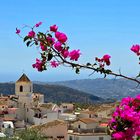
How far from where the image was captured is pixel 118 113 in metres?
6.63

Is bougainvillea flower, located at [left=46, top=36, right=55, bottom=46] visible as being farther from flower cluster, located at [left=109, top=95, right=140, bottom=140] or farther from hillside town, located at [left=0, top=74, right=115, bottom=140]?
hillside town, located at [left=0, top=74, right=115, bottom=140]

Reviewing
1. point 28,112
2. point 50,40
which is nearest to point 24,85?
point 28,112

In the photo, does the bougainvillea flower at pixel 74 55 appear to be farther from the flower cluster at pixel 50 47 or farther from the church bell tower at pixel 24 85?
the church bell tower at pixel 24 85

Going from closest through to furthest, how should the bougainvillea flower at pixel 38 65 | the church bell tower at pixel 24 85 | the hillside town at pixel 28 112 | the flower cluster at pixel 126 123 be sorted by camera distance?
the flower cluster at pixel 126 123 → the bougainvillea flower at pixel 38 65 → the hillside town at pixel 28 112 → the church bell tower at pixel 24 85

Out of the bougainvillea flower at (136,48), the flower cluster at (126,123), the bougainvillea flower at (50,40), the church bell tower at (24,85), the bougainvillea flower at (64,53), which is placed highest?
the church bell tower at (24,85)

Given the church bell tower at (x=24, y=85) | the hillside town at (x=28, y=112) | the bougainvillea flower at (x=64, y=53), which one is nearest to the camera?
the bougainvillea flower at (x=64, y=53)

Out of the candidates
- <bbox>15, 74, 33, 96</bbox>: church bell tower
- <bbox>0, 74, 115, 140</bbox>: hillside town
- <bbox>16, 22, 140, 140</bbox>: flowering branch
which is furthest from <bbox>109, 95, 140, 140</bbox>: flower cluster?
<bbox>15, 74, 33, 96</bbox>: church bell tower

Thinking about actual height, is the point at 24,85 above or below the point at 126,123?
above

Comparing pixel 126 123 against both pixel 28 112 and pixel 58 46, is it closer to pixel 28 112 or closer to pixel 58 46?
pixel 58 46

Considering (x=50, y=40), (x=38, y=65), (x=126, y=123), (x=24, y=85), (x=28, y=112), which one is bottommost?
(x=126, y=123)

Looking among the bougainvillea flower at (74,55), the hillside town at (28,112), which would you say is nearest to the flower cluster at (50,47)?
the bougainvillea flower at (74,55)

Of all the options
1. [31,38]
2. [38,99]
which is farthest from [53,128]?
[31,38]

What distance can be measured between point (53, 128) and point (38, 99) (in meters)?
22.6

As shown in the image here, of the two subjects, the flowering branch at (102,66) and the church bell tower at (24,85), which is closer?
the flowering branch at (102,66)
